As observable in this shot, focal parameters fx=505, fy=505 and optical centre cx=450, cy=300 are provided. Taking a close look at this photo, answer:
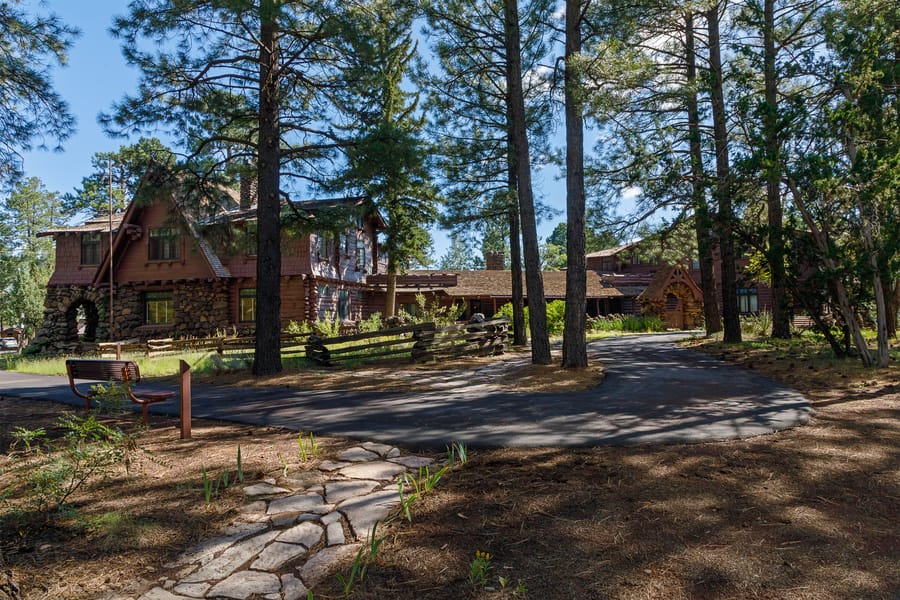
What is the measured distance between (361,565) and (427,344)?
1148 cm

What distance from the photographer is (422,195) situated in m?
24.4

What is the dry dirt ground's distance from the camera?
275cm

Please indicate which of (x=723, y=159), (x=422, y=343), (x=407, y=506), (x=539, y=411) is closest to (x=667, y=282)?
(x=723, y=159)

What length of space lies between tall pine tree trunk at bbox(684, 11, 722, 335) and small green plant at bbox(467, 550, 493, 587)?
10.7 metres

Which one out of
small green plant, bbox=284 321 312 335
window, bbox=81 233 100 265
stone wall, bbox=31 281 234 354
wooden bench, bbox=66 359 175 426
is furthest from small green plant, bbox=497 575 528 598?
window, bbox=81 233 100 265

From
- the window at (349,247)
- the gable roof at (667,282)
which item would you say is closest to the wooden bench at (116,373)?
the window at (349,247)

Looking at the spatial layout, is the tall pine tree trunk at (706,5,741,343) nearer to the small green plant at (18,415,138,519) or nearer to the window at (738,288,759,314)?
the small green plant at (18,415,138,519)

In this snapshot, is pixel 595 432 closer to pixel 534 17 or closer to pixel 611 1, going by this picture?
pixel 611 1

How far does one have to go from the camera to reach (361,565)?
9.72ft

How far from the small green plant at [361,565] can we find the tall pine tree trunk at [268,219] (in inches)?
377

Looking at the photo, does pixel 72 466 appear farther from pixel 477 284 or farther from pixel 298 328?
pixel 477 284

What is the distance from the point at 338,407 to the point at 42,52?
735cm

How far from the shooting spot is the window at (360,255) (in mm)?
Result: 29469

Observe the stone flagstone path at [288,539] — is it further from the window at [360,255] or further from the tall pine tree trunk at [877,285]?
the window at [360,255]
